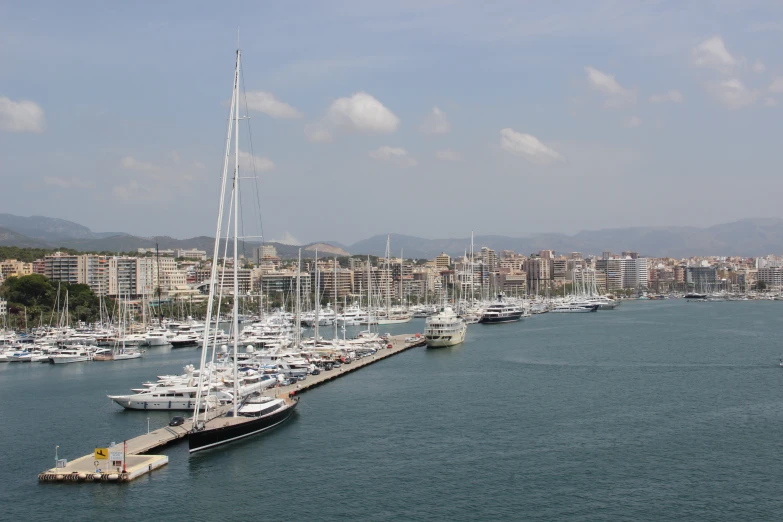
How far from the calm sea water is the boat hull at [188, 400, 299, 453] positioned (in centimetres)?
35

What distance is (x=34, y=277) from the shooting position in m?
78.8

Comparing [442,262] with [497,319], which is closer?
[497,319]

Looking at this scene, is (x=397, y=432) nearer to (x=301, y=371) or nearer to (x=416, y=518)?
(x=416, y=518)

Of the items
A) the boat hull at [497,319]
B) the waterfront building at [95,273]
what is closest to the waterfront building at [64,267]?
the waterfront building at [95,273]

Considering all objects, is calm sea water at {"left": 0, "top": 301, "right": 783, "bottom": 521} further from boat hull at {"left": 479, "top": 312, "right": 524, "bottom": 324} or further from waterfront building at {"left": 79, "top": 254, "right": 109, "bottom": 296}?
waterfront building at {"left": 79, "top": 254, "right": 109, "bottom": 296}

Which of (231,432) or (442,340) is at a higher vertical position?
(442,340)

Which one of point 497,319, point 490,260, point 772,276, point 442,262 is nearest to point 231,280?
point 497,319

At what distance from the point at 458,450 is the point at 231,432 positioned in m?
6.64

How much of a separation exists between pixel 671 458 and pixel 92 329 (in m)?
57.3

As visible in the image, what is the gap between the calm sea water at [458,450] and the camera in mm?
17766

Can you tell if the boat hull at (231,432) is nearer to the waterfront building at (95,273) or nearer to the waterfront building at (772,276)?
the waterfront building at (95,273)

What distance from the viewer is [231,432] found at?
906 inches

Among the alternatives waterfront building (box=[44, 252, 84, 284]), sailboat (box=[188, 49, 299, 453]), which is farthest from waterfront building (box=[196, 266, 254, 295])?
sailboat (box=[188, 49, 299, 453])

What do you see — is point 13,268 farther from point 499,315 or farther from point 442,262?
point 442,262
